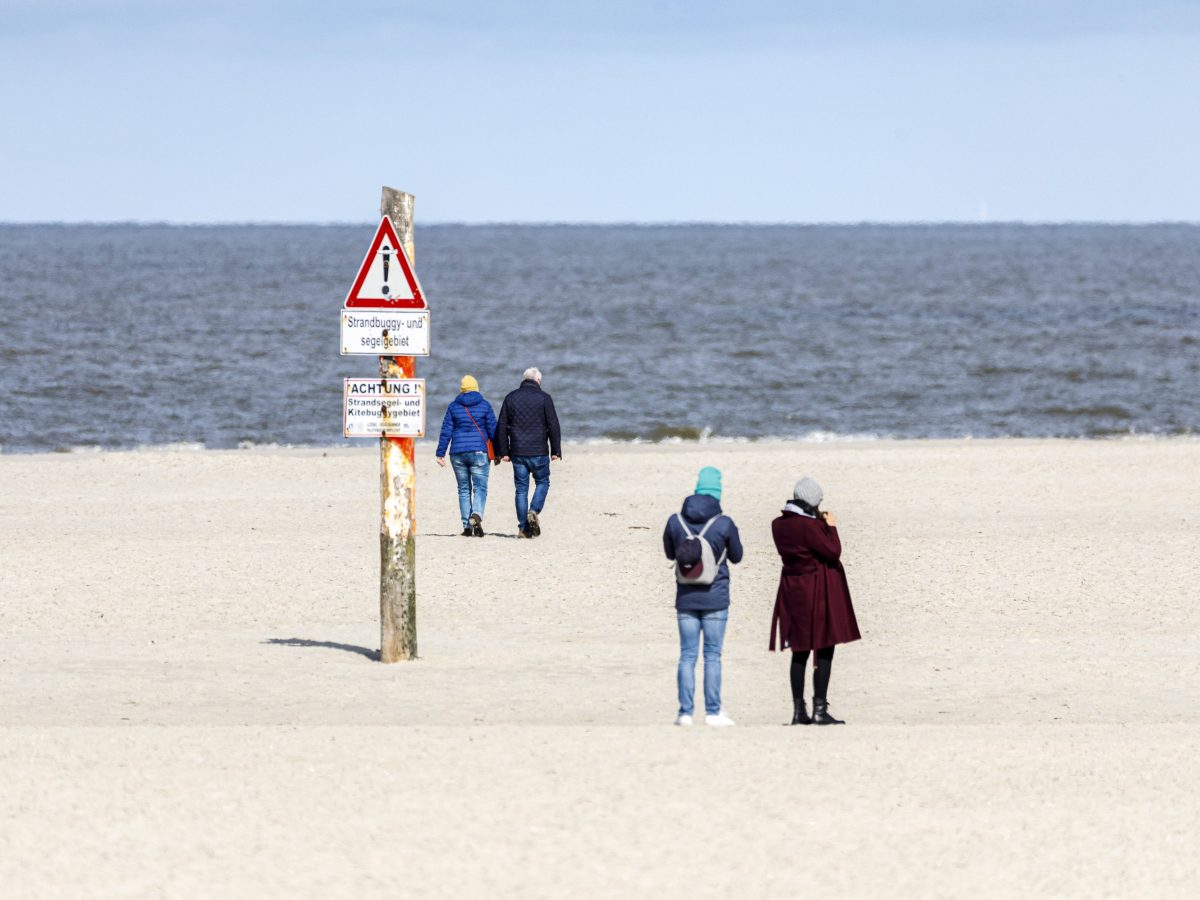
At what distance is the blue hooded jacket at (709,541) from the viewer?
9.69 m

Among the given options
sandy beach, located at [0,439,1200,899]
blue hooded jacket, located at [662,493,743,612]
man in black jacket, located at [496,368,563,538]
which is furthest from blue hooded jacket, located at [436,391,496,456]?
blue hooded jacket, located at [662,493,743,612]

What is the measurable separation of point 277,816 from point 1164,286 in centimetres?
9624

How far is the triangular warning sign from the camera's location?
11461mm

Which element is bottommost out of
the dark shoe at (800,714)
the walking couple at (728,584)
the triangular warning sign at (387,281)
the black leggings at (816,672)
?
the dark shoe at (800,714)

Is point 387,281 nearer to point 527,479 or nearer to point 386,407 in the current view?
point 386,407

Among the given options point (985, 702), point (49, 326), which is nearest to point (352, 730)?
point (985, 702)

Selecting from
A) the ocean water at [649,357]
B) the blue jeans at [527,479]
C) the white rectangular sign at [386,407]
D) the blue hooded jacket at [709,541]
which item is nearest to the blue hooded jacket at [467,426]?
the blue jeans at [527,479]

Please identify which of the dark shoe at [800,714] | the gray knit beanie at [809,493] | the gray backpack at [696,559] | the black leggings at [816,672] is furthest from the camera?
the dark shoe at [800,714]

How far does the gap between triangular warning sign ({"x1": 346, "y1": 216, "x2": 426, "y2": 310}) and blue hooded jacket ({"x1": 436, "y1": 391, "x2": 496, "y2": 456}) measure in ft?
19.2

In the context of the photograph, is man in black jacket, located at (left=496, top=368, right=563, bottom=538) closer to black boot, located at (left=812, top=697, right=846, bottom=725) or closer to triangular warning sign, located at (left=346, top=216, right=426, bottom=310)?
triangular warning sign, located at (left=346, top=216, right=426, bottom=310)

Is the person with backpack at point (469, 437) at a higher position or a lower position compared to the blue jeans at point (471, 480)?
higher

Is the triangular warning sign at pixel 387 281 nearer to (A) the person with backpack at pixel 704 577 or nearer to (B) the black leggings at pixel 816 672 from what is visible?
(A) the person with backpack at pixel 704 577

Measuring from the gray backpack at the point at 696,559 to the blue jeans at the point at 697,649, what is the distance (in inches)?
10.9

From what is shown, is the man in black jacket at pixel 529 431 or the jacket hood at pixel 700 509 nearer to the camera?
the jacket hood at pixel 700 509
